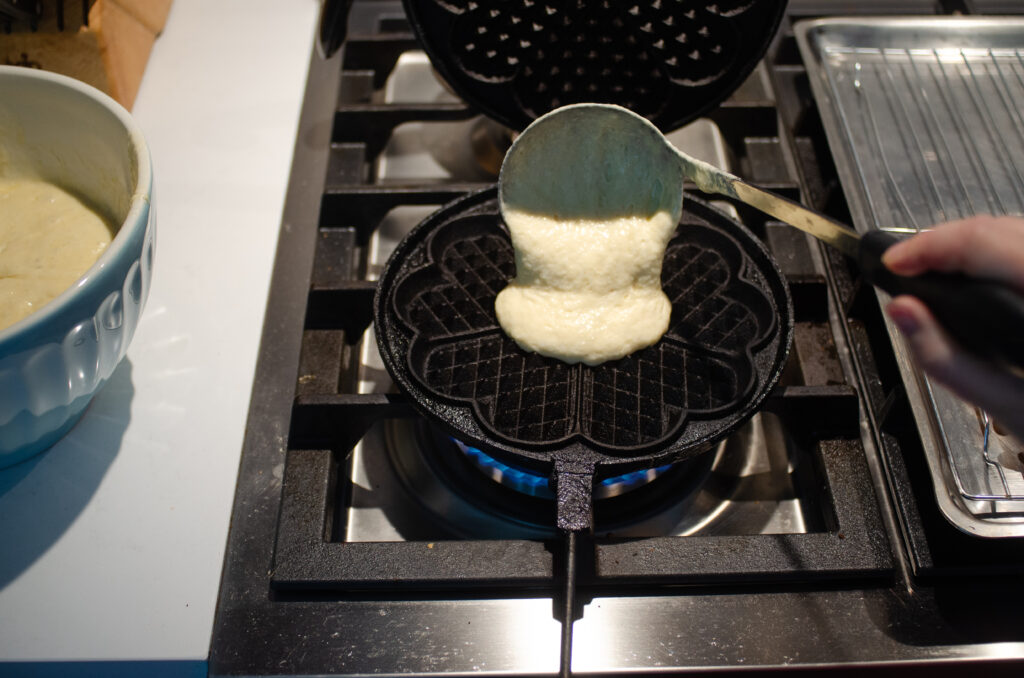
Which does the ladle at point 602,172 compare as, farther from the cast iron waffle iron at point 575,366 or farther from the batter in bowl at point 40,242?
the batter in bowl at point 40,242

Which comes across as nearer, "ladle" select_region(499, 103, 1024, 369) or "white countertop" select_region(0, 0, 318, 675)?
"white countertop" select_region(0, 0, 318, 675)

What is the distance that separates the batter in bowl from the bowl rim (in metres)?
0.04

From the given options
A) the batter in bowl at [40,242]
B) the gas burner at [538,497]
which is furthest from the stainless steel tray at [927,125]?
the batter in bowl at [40,242]

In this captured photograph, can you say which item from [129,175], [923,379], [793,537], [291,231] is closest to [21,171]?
[129,175]

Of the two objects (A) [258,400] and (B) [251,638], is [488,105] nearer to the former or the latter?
(A) [258,400]

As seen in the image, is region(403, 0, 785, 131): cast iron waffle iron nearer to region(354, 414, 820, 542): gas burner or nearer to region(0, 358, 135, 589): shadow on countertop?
region(354, 414, 820, 542): gas burner

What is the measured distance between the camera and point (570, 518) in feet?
2.60

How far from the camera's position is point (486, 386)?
0.96 meters

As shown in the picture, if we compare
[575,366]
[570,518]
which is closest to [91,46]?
[575,366]

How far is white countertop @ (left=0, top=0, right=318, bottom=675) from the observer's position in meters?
→ 0.82

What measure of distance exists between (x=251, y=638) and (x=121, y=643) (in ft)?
0.47

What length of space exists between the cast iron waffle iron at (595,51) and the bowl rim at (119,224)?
445mm

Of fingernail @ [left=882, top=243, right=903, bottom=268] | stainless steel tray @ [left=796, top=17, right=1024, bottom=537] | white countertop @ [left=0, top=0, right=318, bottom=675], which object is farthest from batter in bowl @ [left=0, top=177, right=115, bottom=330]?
stainless steel tray @ [left=796, top=17, right=1024, bottom=537]

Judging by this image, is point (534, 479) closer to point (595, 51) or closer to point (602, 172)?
point (602, 172)
